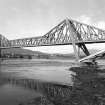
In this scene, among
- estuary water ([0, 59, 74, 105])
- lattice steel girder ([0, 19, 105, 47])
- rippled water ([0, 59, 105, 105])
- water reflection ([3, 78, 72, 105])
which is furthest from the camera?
lattice steel girder ([0, 19, 105, 47])

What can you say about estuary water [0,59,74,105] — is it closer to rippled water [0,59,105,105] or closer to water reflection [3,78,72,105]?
rippled water [0,59,105,105]

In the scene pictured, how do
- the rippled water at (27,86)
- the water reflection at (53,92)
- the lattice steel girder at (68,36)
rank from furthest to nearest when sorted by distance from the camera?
the lattice steel girder at (68,36)
the rippled water at (27,86)
the water reflection at (53,92)

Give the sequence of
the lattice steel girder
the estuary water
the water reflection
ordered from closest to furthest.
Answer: the water reflection → the estuary water → the lattice steel girder

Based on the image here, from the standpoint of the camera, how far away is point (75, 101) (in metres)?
9.20

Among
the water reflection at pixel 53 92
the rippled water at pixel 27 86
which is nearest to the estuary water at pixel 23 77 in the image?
the rippled water at pixel 27 86

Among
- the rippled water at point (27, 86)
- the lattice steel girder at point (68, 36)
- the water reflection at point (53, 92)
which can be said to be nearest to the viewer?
the water reflection at point (53, 92)

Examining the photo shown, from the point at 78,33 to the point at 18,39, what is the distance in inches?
2353

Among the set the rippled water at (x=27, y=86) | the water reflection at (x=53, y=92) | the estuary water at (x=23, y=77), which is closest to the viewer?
the water reflection at (x=53, y=92)

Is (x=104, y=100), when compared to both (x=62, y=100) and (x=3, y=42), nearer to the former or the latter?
(x=62, y=100)

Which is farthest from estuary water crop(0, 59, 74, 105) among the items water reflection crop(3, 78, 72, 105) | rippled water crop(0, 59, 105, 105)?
water reflection crop(3, 78, 72, 105)

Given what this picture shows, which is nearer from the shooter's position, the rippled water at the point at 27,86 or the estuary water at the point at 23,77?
the estuary water at the point at 23,77

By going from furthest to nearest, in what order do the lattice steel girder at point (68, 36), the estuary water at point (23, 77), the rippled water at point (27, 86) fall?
the lattice steel girder at point (68, 36), the rippled water at point (27, 86), the estuary water at point (23, 77)

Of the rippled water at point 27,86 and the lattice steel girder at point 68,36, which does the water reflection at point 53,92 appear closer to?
the rippled water at point 27,86

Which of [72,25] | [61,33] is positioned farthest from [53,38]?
[72,25]
